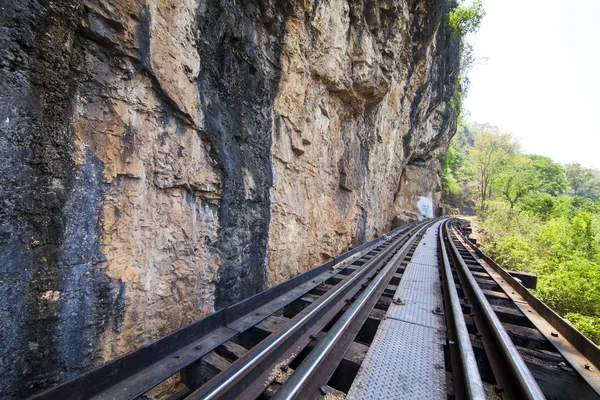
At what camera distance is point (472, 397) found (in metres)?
1.94

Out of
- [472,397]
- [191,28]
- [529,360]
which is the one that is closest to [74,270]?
[191,28]

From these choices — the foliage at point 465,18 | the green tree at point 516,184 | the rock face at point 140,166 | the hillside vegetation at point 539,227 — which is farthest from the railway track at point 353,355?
the green tree at point 516,184

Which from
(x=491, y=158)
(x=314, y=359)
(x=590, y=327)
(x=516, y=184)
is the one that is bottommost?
(x=590, y=327)

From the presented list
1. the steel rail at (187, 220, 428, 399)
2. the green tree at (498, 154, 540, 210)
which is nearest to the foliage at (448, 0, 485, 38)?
the green tree at (498, 154, 540, 210)

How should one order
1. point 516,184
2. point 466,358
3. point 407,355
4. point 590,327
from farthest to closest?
1. point 516,184
2. point 590,327
3. point 407,355
4. point 466,358

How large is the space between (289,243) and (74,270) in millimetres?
4041

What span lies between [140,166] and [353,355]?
2980 millimetres

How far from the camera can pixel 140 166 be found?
114 inches

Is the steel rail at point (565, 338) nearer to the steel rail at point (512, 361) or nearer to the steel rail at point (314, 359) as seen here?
the steel rail at point (512, 361)

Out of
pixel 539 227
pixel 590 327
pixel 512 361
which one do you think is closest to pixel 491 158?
pixel 539 227

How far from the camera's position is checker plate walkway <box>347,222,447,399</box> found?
2285 mm

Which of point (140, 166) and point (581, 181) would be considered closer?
point (140, 166)

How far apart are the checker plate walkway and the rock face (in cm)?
229

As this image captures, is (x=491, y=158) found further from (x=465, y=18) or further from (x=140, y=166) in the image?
(x=140, y=166)
